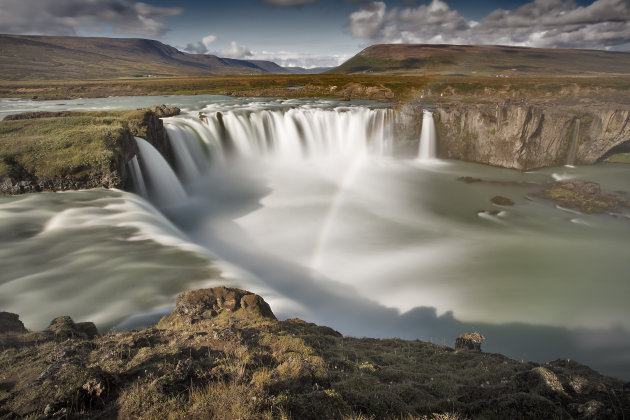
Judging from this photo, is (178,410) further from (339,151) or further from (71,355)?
(339,151)

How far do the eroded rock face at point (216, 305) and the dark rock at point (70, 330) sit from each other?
1.39 m

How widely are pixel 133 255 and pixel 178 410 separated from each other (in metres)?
8.49

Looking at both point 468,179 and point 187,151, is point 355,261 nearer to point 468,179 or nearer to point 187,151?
point 468,179

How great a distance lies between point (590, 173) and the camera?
29.4 meters

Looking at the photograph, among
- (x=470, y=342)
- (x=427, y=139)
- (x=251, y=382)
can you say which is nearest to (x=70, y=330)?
(x=251, y=382)

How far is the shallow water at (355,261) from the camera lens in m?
9.46

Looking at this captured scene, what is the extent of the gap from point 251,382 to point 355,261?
13080 millimetres

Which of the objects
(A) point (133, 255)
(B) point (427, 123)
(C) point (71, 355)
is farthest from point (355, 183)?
(C) point (71, 355)

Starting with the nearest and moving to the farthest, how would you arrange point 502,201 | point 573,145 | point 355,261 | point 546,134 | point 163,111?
point 355,261 < point 502,201 < point 546,134 < point 573,145 < point 163,111

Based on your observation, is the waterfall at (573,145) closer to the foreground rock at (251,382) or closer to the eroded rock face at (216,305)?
the foreground rock at (251,382)

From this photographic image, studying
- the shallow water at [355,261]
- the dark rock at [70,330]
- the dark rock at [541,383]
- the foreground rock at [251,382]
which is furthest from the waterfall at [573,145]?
the dark rock at [70,330]

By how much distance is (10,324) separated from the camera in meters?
6.24

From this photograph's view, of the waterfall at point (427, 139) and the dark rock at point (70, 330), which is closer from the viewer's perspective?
the dark rock at point (70, 330)

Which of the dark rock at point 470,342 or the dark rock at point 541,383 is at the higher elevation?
the dark rock at point 541,383
